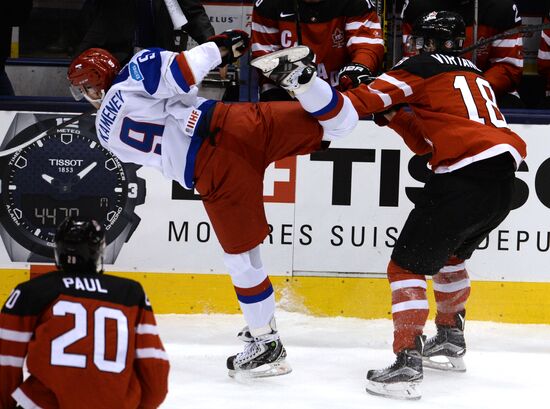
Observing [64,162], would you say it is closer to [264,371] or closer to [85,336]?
[264,371]

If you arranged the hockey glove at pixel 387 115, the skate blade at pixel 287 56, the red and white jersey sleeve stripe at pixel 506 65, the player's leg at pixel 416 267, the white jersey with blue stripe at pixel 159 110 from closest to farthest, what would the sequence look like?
the skate blade at pixel 287 56 < the white jersey with blue stripe at pixel 159 110 < the player's leg at pixel 416 267 < the hockey glove at pixel 387 115 < the red and white jersey sleeve stripe at pixel 506 65

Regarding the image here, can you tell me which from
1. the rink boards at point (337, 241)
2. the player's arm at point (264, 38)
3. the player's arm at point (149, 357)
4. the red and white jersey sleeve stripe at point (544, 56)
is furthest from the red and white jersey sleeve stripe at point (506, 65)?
the player's arm at point (149, 357)

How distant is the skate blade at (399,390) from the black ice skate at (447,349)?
1.26 ft

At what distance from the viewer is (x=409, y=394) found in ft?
11.8

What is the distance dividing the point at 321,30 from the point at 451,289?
4.85ft

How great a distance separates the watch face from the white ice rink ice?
53cm

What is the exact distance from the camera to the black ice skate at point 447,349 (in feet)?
13.1

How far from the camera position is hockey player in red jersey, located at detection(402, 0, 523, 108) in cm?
482

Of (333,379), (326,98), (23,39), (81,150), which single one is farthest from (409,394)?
(23,39)

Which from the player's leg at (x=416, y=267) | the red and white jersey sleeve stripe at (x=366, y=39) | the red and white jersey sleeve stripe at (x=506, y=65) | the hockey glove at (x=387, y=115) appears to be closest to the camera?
the player's leg at (x=416, y=267)

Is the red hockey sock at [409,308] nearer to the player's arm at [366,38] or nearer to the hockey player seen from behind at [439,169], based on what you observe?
the hockey player seen from behind at [439,169]

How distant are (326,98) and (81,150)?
1531mm

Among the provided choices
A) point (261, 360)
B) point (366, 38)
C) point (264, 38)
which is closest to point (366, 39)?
point (366, 38)

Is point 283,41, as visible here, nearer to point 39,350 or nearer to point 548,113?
point 548,113
